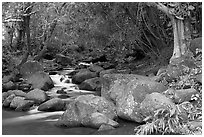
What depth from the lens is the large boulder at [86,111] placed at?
6.88m

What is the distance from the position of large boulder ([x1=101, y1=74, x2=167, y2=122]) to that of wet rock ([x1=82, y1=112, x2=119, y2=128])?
0.48m

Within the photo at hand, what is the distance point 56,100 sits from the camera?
860cm

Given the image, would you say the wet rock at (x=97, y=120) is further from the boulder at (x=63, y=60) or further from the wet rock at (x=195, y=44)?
the boulder at (x=63, y=60)

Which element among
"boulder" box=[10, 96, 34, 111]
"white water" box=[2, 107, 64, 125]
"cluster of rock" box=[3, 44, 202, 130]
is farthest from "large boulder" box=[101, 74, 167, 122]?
"boulder" box=[10, 96, 34, 111]

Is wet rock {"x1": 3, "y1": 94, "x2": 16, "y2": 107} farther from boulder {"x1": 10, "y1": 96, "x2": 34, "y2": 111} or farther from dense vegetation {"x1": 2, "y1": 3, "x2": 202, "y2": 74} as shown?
dense vegetation {"x1": 2, "y1": 3, "x2": 202, "y2": 74}

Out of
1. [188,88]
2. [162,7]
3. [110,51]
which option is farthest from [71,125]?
[110,51]

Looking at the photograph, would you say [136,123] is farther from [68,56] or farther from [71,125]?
[68,56]

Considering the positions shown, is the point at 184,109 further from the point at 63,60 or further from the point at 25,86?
the point at 63,60

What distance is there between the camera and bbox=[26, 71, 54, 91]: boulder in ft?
37.9

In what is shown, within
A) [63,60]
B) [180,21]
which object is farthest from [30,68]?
[180,21]

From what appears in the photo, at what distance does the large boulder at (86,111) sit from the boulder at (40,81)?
4491 mm

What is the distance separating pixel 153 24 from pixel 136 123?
607cm

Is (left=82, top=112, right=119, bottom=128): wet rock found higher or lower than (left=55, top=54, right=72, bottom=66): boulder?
higher

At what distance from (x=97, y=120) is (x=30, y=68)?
725 cm
